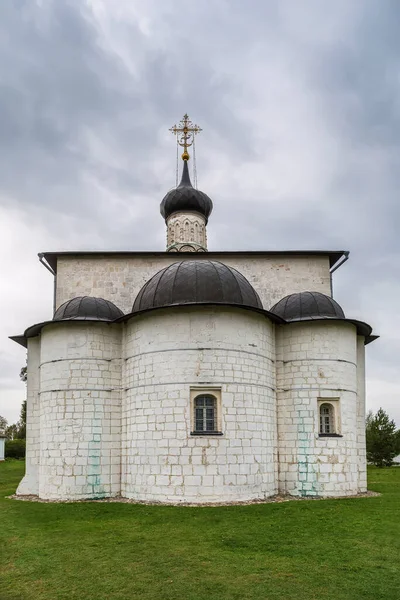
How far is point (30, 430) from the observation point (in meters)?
17.0

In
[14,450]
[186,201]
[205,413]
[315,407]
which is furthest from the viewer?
[14,450]

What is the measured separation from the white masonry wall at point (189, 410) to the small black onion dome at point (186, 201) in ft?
31.1

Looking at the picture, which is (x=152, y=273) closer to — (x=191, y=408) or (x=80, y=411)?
(x=80, y=411)

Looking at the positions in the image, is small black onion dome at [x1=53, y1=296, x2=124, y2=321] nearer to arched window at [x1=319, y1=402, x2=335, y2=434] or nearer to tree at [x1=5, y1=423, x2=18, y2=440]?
arched window at [x1=319, y1=402, x2=335, y2=434]

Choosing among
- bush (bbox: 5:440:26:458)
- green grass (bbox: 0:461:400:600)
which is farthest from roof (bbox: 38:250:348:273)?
bush (bbox: 5:440:26:458)

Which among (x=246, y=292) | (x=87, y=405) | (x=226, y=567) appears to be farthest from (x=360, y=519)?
(x=87, y=405)

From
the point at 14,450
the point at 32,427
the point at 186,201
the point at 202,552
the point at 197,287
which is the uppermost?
the point at 186,201

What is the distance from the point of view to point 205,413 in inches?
548

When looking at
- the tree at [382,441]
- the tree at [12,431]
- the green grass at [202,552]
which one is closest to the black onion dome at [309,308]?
the green grass at [202,552]

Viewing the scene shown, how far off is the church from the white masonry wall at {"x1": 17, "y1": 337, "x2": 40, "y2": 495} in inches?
2.0

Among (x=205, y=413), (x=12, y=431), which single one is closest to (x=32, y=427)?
(x=205, y=413)

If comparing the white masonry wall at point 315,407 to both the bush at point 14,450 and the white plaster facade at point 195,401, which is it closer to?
the white plaster facade at point 195,401

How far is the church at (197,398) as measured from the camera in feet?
45.0

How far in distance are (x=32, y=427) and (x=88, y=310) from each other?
13.5 feet
